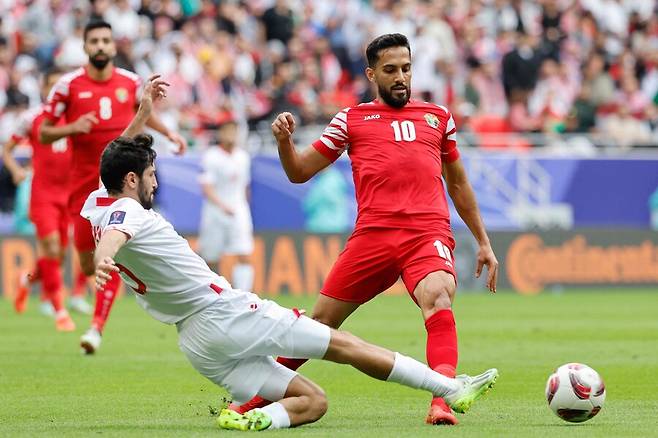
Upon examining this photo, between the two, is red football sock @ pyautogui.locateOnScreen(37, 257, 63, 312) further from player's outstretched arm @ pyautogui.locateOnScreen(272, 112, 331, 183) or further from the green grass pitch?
player's outstretched arm @ pyautogui.locateOnScreen(272, 112, 331, 183)

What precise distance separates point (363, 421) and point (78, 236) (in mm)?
5172

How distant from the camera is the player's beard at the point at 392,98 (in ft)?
30.6

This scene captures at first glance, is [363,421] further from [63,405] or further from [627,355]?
[627,355]

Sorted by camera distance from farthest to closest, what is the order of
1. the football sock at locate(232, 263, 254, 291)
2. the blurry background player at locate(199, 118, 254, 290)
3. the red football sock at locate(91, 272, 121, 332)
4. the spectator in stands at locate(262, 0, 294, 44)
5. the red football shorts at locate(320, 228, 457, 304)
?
the spectator in stands at locate(262, 0, 294, 44) → the football sock at locate(232, 263, 254, 291) → the blurry background player at locate(199, 118, 254, 290) → the red football sock at locate(91, 272, 121, 332) → the red football shorts at locate(320, 228, 457, 304)

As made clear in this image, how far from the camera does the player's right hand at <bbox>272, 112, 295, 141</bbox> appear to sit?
8.86 meters

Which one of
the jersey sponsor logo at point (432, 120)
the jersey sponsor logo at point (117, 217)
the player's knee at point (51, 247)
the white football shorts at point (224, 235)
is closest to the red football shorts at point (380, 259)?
the jersey sponsor logo at point (432, 120)

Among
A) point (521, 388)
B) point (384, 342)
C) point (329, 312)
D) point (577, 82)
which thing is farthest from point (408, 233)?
point (577, 82)

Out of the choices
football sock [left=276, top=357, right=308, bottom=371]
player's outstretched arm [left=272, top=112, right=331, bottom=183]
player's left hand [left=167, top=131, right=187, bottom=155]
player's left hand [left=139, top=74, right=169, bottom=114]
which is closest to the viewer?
player's outstretched arm [left=272, top=112, right=331, bottom=183]

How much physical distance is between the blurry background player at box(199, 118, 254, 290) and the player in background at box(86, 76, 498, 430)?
12197mm

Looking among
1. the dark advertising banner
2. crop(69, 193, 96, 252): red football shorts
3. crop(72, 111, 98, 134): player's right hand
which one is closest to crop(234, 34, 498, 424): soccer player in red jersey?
crop(72, 111, 98, 134): player's right hand

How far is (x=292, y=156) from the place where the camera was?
920 cm

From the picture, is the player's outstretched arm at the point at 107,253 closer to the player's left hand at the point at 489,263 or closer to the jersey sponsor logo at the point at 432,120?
the jersey sponsor logo at the point at 432,120

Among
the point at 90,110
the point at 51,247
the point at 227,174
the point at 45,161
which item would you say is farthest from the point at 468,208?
the point at 227,174

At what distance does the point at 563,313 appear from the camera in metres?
19.1
